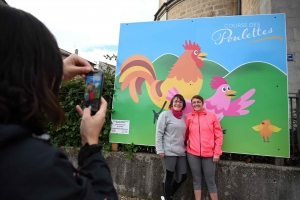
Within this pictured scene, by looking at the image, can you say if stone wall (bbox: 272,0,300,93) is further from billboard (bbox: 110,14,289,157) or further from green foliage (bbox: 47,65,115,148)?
green foliage (bbox: 47,65,115,148)

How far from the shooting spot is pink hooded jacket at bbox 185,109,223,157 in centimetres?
341

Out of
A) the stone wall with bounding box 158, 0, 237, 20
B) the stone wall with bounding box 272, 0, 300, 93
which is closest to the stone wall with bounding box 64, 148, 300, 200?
the stone wall with bounding box 272, 0, 300, 93

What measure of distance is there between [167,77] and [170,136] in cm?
131

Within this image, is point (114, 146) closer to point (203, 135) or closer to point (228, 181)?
point (203, 135)

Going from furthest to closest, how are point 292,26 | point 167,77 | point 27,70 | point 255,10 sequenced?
point 255,10 → point 292,26 → point 167,77 → point 27,70

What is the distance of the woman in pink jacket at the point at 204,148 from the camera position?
341cm

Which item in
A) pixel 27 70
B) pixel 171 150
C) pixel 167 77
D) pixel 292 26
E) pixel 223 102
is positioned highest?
pixel 292 26

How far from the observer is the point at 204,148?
3406mm

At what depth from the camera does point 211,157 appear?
3428 millimetres

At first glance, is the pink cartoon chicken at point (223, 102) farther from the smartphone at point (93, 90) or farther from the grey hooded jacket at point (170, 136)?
the smartphone at point (93, 90)

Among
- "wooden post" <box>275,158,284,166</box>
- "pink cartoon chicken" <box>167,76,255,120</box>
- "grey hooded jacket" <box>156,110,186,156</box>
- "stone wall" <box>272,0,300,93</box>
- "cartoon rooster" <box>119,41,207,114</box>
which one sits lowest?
"wooden post" <box>275,158,284,166</box>

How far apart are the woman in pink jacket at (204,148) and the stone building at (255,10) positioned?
2.67 meters

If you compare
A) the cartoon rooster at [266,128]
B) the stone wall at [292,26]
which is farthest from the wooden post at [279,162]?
the stone wall at [292,26]

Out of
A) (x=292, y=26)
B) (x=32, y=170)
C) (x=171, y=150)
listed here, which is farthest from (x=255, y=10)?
(x=32, y=170)
